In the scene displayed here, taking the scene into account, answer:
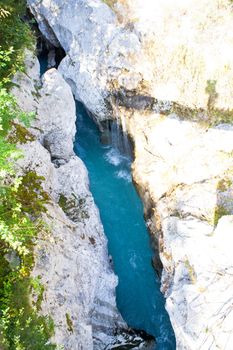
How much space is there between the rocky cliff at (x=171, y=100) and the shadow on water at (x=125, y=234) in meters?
1.14

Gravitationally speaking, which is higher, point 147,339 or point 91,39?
point 91,39

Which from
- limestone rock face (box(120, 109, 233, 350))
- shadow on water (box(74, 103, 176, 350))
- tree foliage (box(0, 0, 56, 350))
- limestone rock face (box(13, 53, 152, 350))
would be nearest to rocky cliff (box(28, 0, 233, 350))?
limestone rock face (box(120, 109, 233, 350))

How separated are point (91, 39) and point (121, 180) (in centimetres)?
843

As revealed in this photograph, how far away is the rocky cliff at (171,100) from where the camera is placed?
14.6 meters

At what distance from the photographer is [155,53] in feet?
67.5

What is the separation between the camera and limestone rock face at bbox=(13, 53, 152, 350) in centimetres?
1146

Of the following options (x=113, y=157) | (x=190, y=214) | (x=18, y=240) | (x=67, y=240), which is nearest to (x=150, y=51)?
(x=113, y=157)

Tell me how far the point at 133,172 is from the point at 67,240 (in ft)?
28.3

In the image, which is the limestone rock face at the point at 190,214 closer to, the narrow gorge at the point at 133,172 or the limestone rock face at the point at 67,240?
the narrow gorge at the point at 133,172

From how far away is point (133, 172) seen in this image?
2064cm

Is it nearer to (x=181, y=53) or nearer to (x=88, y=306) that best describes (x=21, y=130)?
(x=88, y=306)

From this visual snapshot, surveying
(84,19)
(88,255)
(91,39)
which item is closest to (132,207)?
(88,255)

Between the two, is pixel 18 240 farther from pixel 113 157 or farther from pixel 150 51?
pixel 150 51

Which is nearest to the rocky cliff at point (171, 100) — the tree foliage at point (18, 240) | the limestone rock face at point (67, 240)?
the limestone rock face at point (67, 240)
